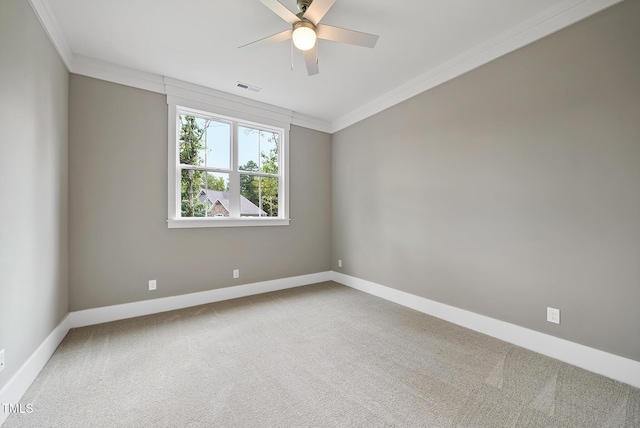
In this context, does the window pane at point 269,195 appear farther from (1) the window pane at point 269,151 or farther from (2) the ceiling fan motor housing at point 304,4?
(2) the ceiling fan motor housing at point 304,4

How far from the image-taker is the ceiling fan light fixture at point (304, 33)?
1.93 meters

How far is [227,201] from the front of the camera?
3.78 meters

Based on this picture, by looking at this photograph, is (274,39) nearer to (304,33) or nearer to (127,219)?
(304,33)

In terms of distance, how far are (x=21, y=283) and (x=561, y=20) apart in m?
4.56

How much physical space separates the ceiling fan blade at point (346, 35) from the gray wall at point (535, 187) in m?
1.43

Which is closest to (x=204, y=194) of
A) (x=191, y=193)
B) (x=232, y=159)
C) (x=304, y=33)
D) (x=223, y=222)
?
(x=191, y=193)

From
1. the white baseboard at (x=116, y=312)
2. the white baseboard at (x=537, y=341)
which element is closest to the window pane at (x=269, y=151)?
the white baseboard at (x=116, y=312)

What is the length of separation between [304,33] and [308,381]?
258 cm

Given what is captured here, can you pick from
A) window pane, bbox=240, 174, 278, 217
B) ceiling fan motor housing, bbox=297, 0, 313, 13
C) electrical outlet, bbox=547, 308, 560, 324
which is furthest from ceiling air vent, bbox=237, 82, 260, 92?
electrical outlet, bbox=547, 308, 560, 324

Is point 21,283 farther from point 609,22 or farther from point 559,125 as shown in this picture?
point 609,22

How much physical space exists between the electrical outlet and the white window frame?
10.8ft

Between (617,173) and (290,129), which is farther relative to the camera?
(290,129)

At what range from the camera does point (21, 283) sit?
1777 mm


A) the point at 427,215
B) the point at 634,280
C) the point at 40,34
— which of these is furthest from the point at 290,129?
the point at 634,280
